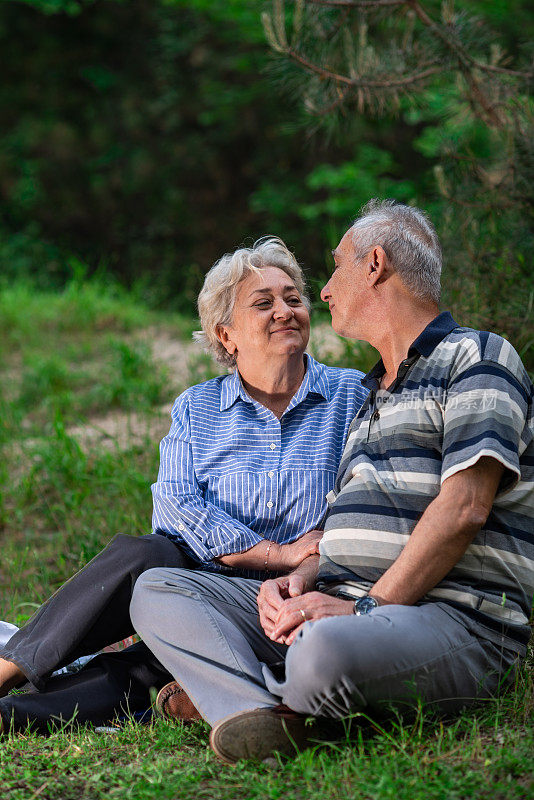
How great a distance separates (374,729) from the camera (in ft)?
8.05

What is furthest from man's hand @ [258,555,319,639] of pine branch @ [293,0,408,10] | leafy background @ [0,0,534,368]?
leafy background @ [0,0,534,368]

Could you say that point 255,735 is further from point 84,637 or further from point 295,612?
point 84,637

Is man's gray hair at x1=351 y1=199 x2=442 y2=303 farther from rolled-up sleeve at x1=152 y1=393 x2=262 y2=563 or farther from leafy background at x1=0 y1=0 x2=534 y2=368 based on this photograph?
leafy background at x1=0 y1=0 x2=534 y2=368

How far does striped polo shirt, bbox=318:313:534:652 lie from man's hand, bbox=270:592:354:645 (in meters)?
0.10

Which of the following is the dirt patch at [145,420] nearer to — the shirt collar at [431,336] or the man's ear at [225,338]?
the man's ear at [225,338]

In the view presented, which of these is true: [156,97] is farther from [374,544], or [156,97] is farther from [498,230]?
[374,544]

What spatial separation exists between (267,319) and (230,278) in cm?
24

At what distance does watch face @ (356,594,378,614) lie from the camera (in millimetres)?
2443

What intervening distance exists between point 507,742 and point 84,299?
6.91 metres

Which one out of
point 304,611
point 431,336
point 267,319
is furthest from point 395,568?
point 267,319

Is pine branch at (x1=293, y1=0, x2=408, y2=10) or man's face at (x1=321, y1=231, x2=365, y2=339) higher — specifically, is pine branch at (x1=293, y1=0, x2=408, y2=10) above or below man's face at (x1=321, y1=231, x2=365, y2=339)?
above

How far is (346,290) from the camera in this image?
2889mm

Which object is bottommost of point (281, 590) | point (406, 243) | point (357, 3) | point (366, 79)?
point (281, 590)

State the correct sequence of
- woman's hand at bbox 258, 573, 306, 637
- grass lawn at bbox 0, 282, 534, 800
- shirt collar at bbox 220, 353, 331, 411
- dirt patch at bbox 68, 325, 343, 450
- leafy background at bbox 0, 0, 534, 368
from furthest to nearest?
leafy background at bbox 0, 0, 534, 368
dirt patch at bbox 68, 325, 343, 450
shirt collar at bbox 220, 353, 331, 411
woman's hand at bbox 258, 573, 306, 637
grass lawn at bbox 0, 282, 534, 800
